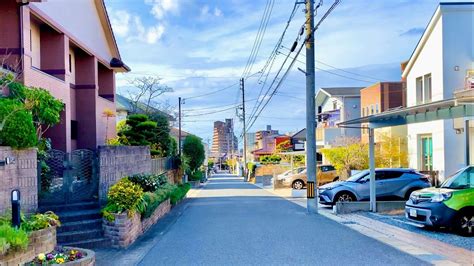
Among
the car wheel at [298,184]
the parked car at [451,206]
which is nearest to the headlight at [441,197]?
the parked car at [451,206]

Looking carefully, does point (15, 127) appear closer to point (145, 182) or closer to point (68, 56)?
Result: point (145, 182)

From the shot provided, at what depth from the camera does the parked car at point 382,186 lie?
18.6m

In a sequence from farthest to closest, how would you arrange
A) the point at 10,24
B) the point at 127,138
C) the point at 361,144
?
the point at 361,144 → the point at 127,138 → the point at 10,24

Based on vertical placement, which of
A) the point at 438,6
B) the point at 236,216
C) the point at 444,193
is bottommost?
the point at 236,216

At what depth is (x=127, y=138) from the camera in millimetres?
21062

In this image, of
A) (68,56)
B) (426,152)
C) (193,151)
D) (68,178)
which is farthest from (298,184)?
(68,178)

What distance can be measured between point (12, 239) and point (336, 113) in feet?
139

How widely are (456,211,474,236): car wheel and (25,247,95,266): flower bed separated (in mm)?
8787

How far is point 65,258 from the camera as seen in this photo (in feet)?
23.7

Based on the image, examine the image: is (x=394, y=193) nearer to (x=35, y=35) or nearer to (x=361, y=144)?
(x=361, y=144)

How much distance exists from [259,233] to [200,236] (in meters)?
1.52

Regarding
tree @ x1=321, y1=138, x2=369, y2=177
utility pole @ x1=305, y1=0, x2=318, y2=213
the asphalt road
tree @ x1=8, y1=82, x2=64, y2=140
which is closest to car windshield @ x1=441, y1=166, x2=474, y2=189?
the asphalt road

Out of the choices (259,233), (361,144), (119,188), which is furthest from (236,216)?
(361,144)

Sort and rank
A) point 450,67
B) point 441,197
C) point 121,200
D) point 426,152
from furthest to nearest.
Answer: point 426,152
point 450,67
point 441,197
point 121,200
